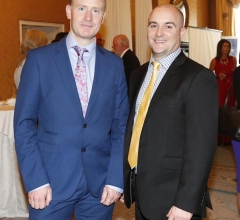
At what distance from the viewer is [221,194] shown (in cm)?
470

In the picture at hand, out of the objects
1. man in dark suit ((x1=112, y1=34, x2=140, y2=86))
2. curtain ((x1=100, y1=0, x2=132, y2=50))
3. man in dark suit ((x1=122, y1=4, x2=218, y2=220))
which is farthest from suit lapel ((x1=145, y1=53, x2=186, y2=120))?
curtain ((x1=100, y1=0, x2=132, y2=50))

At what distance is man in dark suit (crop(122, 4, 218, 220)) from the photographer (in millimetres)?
1896

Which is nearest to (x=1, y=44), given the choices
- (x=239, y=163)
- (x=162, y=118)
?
(x=239, y=163)

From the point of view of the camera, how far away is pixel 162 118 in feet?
6.41

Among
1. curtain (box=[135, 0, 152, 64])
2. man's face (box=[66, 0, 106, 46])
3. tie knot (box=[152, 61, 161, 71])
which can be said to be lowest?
tie knot (box=[152, 61, 161, 71])

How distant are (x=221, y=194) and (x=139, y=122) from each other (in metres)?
2.99

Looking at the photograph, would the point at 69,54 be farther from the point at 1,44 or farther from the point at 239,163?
the point at 1,44

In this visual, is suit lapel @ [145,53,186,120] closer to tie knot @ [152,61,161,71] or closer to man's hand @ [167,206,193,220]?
tie knot @ [152,61,161,71]

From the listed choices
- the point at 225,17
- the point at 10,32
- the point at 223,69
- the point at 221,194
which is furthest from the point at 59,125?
the point at 225,17

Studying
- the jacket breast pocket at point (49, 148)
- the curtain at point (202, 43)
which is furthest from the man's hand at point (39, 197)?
the curtain at point (202, 43)

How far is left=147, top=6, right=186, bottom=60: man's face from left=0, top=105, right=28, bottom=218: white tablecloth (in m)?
2.04

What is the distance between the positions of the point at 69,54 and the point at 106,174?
25.8 inches

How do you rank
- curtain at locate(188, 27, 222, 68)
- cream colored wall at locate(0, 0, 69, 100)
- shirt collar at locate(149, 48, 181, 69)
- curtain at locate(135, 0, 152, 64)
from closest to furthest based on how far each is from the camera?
1. shirt collar at locate(149, 48, 181, 69)
2. cream colored wall at locate(0, 0, 69, 100)
3. curtain at locate(135, 0, 152, 64)
4. curtain at locate(188, 27, 222, 68)

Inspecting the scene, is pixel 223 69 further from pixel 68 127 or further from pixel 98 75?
pixel 68 127
